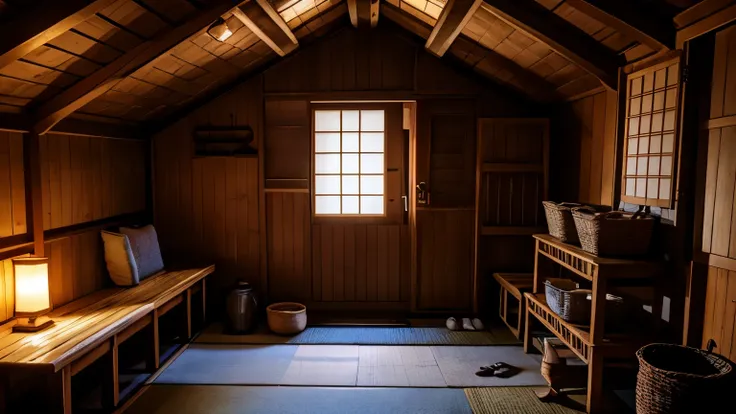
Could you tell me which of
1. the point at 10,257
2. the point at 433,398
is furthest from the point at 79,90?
the point at 433,398

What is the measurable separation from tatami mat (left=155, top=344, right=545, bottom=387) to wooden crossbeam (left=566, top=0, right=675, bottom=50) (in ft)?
7.47

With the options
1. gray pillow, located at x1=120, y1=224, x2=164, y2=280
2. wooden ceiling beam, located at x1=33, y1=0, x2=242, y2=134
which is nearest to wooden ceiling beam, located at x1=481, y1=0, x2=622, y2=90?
wooden ceiling beam, located at x1=33, y1=0, x2=242, y2=134

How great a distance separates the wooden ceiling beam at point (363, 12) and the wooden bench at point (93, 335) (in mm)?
2670

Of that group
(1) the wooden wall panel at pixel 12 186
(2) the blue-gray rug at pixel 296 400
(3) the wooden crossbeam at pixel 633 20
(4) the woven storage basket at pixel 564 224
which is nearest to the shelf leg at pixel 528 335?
(4) the woven storage basket at pixel 564 224

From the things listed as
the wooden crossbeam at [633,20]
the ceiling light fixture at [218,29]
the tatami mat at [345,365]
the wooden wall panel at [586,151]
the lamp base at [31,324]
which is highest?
the ceiling light fixture at [218,29]

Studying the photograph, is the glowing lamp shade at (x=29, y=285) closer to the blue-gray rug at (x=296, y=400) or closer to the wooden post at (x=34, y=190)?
the wooden post at (x=34, y=190)

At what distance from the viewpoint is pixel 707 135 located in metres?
2.50

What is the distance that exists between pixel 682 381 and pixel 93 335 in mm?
2955

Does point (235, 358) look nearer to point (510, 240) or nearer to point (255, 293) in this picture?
point (255, 293)

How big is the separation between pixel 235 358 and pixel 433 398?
1.62 metres

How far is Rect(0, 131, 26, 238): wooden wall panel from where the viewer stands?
2904 millimetres

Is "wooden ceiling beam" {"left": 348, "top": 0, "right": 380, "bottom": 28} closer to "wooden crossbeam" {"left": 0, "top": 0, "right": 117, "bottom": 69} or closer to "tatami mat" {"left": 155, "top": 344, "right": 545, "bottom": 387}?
"wooden crossbeam" {"left": 0, "top": 0, "right": 117, "bottom": 69}

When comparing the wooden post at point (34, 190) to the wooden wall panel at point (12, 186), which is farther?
the wooden post at point (34, 190)

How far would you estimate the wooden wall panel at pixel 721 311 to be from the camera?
2336 mm
